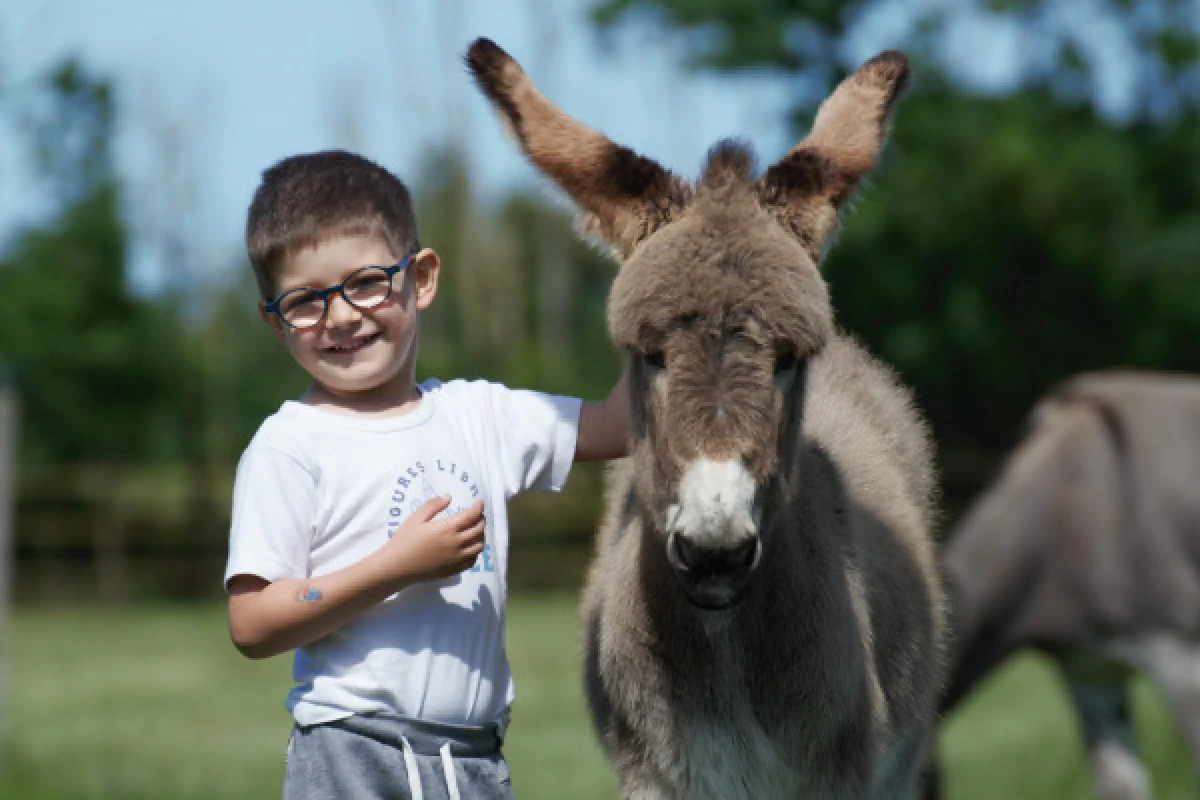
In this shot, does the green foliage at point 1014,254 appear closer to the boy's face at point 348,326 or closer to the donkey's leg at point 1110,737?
the donkey's leg at point 1110,737

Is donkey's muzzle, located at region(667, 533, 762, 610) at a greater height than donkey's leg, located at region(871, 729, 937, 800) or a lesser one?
greater

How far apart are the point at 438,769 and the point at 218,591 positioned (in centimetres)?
2284

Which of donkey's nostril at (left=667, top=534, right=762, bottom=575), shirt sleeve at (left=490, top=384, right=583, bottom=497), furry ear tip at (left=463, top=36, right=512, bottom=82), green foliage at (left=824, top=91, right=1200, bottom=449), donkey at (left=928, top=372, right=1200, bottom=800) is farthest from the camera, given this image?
green foliage at (left=824, top=91, right=1200, bottom=449)

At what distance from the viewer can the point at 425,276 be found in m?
3.22

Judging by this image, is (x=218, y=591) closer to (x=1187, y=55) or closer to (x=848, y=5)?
(x=848, y=5)

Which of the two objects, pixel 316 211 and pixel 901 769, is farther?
pixel 901 769

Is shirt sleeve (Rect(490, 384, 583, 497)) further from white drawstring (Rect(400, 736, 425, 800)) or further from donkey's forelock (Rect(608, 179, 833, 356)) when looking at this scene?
white drawstring (Rect(400, 736, 425, 800))

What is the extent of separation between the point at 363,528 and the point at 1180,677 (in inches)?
228

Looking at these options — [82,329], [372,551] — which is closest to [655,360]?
[372,551]

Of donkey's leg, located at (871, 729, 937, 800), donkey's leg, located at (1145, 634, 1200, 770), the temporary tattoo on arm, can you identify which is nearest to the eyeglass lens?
the temporary tattoo on arm

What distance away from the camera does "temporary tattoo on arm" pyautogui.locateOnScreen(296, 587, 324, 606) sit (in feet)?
9.19

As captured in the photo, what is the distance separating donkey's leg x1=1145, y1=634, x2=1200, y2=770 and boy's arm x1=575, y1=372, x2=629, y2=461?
508 cm

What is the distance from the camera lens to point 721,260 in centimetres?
312

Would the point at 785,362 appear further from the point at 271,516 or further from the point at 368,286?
the point at 271,516
